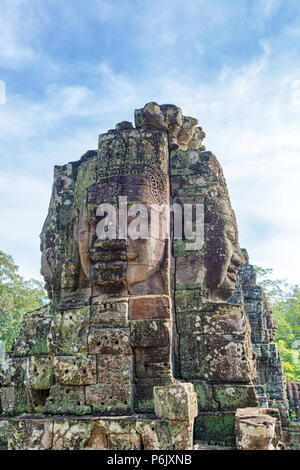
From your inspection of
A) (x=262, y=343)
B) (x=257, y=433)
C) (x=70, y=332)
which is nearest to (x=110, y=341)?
(x=70, y=332)

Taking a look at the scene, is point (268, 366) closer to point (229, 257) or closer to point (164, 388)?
point (229, 257)

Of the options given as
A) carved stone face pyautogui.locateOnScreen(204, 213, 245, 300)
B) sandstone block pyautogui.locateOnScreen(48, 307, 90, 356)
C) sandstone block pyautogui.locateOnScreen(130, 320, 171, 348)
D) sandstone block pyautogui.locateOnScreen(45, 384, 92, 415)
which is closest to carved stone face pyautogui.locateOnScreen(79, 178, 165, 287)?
sandstone block pyautogui.locateOnScreen(48, 307, 90, 356)

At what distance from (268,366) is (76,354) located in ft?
26.8

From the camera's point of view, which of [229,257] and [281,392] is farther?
[281,392]

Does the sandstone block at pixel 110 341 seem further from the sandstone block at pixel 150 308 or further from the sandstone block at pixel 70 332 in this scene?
the sandstone block at pixel 150 308

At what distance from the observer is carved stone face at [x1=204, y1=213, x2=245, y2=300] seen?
5570mm

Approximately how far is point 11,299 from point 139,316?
1852 centimetres

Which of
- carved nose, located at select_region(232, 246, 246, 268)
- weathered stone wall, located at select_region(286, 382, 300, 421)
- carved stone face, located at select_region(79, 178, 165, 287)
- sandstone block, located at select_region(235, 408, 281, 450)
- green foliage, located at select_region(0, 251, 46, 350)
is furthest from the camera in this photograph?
green foliage, located at select_region(0, 251, 46, 350)

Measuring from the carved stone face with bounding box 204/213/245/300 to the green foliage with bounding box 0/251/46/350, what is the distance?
717 inches

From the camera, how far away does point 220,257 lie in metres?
5.58

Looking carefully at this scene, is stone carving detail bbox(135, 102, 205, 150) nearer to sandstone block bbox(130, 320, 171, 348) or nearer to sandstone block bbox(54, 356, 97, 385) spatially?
sandstone block bbox(130, 320, 171, 348)

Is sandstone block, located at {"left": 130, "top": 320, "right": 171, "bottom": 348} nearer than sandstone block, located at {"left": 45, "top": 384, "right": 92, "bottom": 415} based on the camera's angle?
No

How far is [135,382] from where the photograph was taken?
4719 mm
